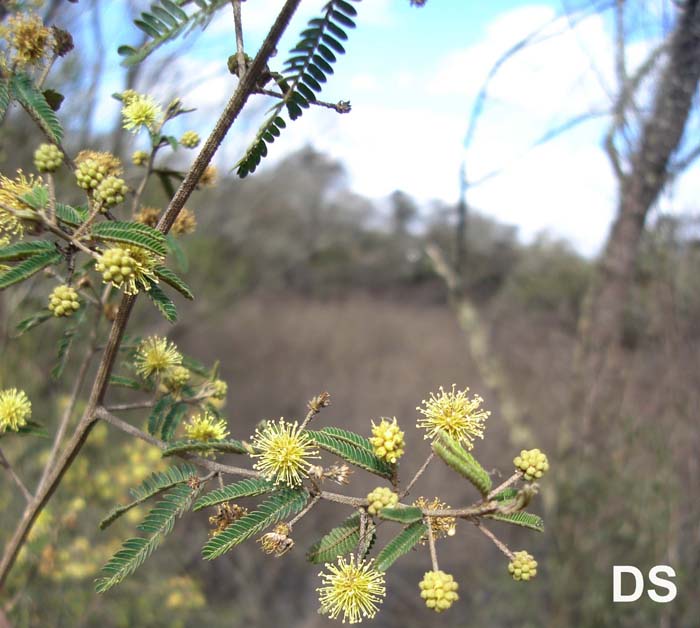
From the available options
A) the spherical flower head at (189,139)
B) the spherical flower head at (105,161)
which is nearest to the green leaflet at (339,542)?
the spherical flower head at (105,161)

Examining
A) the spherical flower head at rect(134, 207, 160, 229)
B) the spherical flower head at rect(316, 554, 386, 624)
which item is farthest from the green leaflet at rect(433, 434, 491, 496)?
the spherical flower head at rect(134, 207, 160, 229)

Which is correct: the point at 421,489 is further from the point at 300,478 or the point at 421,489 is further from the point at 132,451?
the point at 300,478

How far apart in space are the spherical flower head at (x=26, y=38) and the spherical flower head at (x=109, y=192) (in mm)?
268

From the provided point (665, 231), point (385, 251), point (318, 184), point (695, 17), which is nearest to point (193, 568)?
point (665, 231)

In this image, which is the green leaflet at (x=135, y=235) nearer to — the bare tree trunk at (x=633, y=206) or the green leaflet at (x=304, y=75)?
the green leaflet at (x=304, y=75)

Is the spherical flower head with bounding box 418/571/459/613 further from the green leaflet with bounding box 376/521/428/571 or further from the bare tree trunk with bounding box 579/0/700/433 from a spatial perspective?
the bare tree trunk with bounding box 579/0/700/433

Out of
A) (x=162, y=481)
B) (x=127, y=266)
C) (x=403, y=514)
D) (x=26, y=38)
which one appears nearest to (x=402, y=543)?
(x=403, y=514)

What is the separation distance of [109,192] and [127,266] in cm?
11

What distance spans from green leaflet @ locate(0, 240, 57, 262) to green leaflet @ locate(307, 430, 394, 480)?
0.35 meters

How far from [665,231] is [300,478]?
94.0 inches

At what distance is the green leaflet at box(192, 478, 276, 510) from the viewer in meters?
0.67

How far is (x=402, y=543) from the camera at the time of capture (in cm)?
64

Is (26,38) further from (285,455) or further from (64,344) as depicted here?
(285,455)

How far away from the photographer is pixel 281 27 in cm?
56
